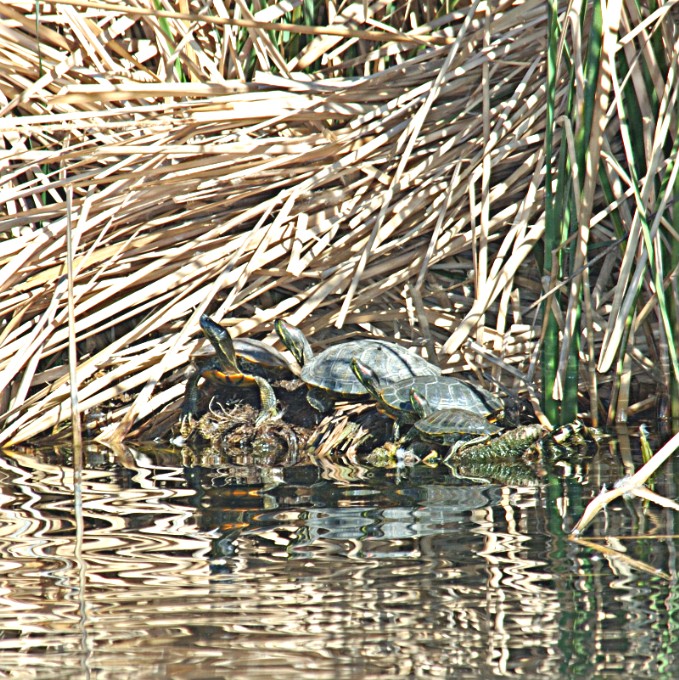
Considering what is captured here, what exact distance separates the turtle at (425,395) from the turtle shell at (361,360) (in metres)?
0.08

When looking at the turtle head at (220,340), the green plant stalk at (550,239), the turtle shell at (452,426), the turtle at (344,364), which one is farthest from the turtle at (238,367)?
the green plant stalk at (550,239)

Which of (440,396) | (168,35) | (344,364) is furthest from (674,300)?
(168,35)

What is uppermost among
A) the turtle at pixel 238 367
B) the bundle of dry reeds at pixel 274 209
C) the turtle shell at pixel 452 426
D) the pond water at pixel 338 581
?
the bundle of dry reeds at pixel 274 209

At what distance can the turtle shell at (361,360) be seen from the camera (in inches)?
173

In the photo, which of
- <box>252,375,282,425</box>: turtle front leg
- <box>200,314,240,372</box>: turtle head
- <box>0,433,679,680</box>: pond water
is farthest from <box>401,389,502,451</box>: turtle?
<box>200,314,240,372</box>: turtle head

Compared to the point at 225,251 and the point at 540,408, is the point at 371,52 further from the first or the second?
the point at 540,408

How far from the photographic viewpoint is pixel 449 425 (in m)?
4.01

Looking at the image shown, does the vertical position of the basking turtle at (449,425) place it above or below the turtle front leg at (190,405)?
below

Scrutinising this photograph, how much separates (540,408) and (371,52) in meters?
2.42

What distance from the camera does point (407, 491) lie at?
3.40m

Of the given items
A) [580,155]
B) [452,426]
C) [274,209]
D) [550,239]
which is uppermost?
[274,209]

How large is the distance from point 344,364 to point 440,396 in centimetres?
53

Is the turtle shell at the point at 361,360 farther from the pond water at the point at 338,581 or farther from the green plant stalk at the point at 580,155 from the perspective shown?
the pond water at the point at 338,581

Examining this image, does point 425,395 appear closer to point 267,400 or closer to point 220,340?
point 267,400
